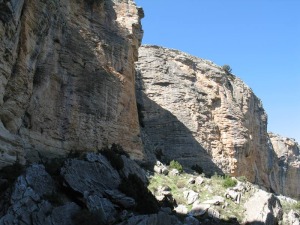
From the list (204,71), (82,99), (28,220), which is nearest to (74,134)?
(82,99)

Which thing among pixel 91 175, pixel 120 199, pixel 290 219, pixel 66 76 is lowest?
pixel 120 199

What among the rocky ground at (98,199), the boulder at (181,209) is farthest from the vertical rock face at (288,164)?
the boulder at (181,209)

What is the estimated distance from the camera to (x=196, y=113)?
35.7 meters

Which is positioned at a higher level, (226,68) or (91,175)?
(226,68)

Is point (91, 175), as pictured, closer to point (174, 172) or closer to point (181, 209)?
point (181, 209)

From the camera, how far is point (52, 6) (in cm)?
1873

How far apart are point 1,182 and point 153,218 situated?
4501mm

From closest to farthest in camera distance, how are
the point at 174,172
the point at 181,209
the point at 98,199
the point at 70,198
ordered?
the point at 98,199
the point at 70,198
the point at 181,209
the point at 174,172

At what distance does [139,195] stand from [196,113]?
20.7 metres

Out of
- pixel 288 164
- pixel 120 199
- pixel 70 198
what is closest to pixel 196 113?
pixel 120 199

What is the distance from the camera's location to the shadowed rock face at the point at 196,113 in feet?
111

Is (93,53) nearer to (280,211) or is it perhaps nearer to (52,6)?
(52,6)

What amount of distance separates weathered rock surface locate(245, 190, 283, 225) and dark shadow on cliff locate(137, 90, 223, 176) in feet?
30.0

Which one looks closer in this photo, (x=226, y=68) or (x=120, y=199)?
(x=120, y=199)
